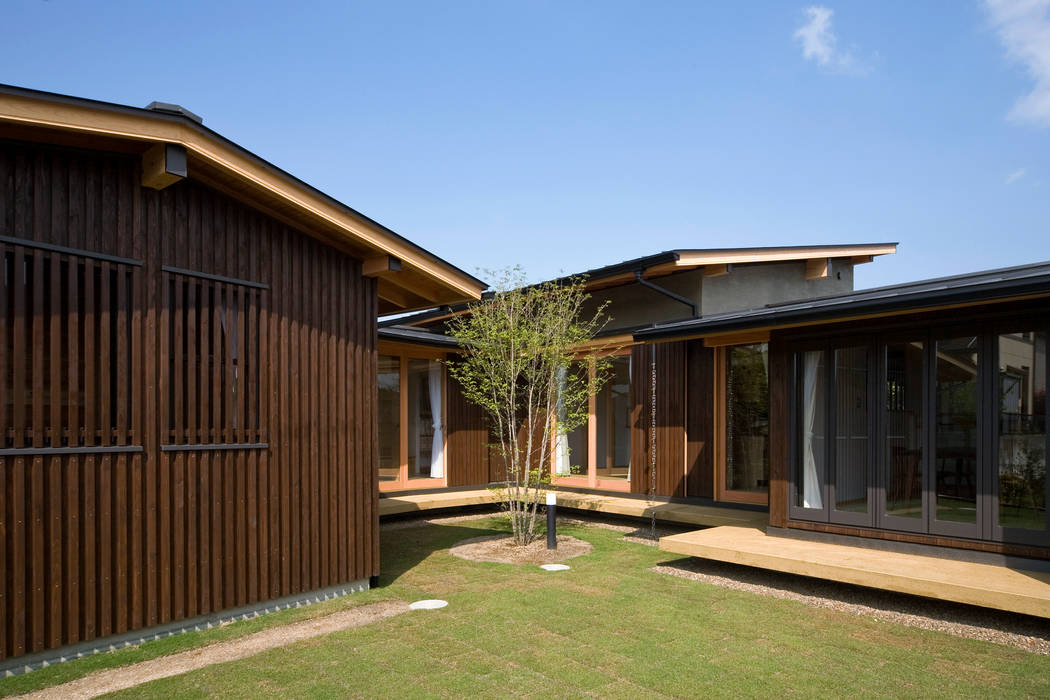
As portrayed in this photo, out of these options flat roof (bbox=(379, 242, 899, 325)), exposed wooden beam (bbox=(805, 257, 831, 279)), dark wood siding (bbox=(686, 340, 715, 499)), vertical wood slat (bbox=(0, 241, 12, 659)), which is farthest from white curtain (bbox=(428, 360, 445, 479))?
vertical wood slat (bbox=(0, 241, 12, 659))

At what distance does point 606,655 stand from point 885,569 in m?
2.43

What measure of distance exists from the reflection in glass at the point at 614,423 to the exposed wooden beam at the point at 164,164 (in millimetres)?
7037

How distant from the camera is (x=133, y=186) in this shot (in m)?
4.67

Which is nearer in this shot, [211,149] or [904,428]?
[211,149]

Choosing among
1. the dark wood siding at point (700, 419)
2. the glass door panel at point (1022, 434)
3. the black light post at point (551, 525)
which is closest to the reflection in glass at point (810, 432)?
the glass door panel at point (1022, 434)

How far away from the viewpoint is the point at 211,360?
514 cm

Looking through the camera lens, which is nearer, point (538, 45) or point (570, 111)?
point (538, 45)

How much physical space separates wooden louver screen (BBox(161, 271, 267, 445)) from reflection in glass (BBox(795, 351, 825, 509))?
15.9 ft

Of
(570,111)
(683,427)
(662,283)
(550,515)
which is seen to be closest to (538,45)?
(570,111)

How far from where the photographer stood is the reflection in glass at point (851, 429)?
6316 millimetres

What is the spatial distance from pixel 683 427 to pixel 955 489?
13.5 feet

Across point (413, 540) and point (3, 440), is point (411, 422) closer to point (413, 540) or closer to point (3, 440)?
point (413, 540)

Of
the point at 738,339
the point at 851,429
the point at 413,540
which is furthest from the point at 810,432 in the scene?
the point at 413,540

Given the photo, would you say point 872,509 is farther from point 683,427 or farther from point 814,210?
point 814,210
